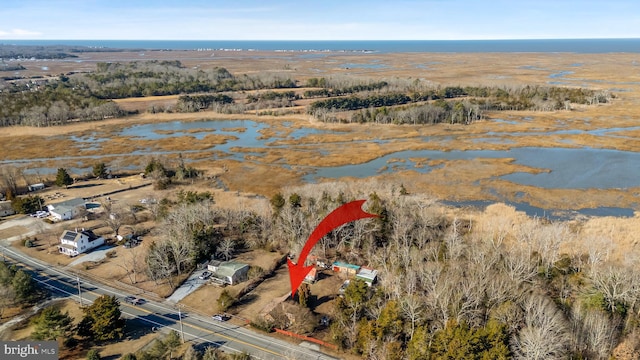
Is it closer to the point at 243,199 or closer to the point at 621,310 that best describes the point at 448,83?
the point at 243,199

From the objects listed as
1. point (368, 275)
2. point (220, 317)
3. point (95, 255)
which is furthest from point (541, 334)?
point (95, 255)

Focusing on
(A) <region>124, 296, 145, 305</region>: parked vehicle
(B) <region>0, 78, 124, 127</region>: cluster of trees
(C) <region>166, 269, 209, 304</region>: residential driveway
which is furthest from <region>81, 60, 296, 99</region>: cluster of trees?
(A) <region>124, 296, 145, 305</region>: parked vehicle

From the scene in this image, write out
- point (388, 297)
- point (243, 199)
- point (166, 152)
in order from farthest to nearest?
point (166, 152) → point (243, 199) → point (388, 297)

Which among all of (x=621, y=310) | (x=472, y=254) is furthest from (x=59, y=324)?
(x=621, y=310)

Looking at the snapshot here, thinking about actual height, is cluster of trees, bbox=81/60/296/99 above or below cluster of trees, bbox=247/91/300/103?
above

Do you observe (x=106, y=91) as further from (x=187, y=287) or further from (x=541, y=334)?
(x=541, y=334)

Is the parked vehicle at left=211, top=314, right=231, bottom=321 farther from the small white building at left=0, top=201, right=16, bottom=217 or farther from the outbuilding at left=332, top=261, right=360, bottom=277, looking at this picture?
the small white building at left=0, top=201, right=16, bottom=217
